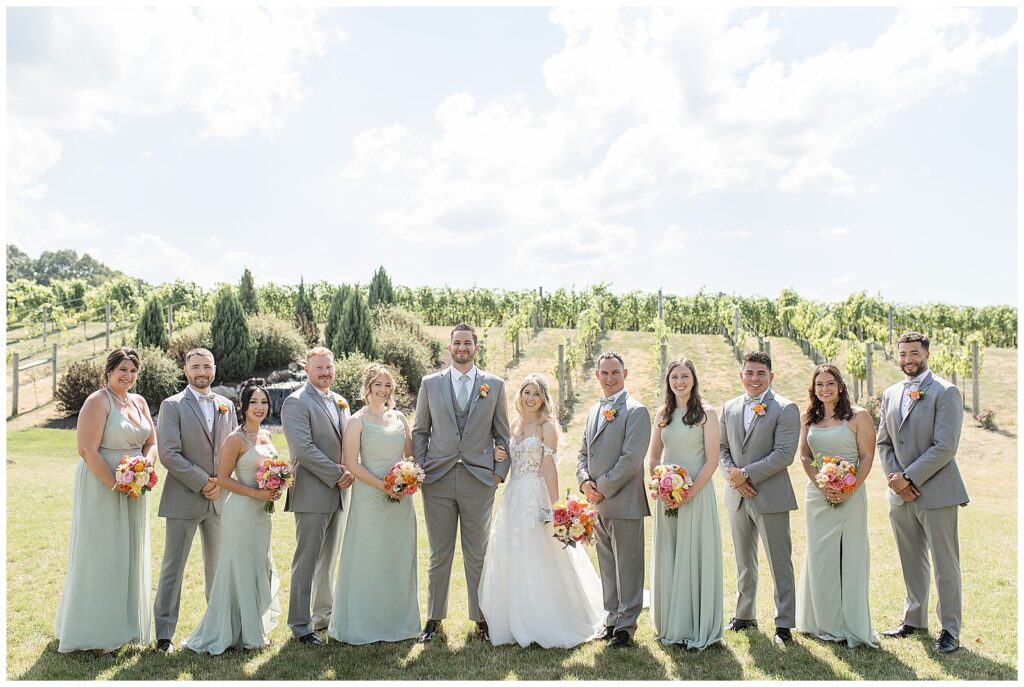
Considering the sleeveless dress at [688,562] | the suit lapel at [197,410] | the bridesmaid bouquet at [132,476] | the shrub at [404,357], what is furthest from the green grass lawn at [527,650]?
the shrub at [404,357]

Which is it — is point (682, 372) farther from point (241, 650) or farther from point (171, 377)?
point (171, 377)

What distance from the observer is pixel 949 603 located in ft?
18.2

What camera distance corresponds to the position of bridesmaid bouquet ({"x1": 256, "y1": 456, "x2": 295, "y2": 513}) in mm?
5383

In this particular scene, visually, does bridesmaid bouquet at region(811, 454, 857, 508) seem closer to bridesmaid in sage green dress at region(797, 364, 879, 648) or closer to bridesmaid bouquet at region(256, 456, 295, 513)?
bridesmaid in sage green dress at region(797, 364, 879, 648)

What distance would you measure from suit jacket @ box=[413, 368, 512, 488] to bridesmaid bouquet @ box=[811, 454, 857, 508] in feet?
7.80

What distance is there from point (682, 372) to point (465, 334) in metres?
1.68

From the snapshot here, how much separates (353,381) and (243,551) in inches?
605

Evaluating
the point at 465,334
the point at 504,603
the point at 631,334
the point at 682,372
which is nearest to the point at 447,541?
the point at 504,603

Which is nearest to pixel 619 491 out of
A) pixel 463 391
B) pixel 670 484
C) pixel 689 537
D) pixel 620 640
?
pixel 670 484

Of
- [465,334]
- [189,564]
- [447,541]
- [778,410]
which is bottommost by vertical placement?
[189,564]

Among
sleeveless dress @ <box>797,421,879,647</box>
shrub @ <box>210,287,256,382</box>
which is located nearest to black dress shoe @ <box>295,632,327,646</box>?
sleeveless dress @ <box>797,421,879,647</box>

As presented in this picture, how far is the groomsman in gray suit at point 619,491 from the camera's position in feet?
18.0

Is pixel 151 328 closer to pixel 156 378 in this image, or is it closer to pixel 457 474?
pixel 156 378

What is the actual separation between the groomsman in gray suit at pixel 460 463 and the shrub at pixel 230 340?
18.4 metres
